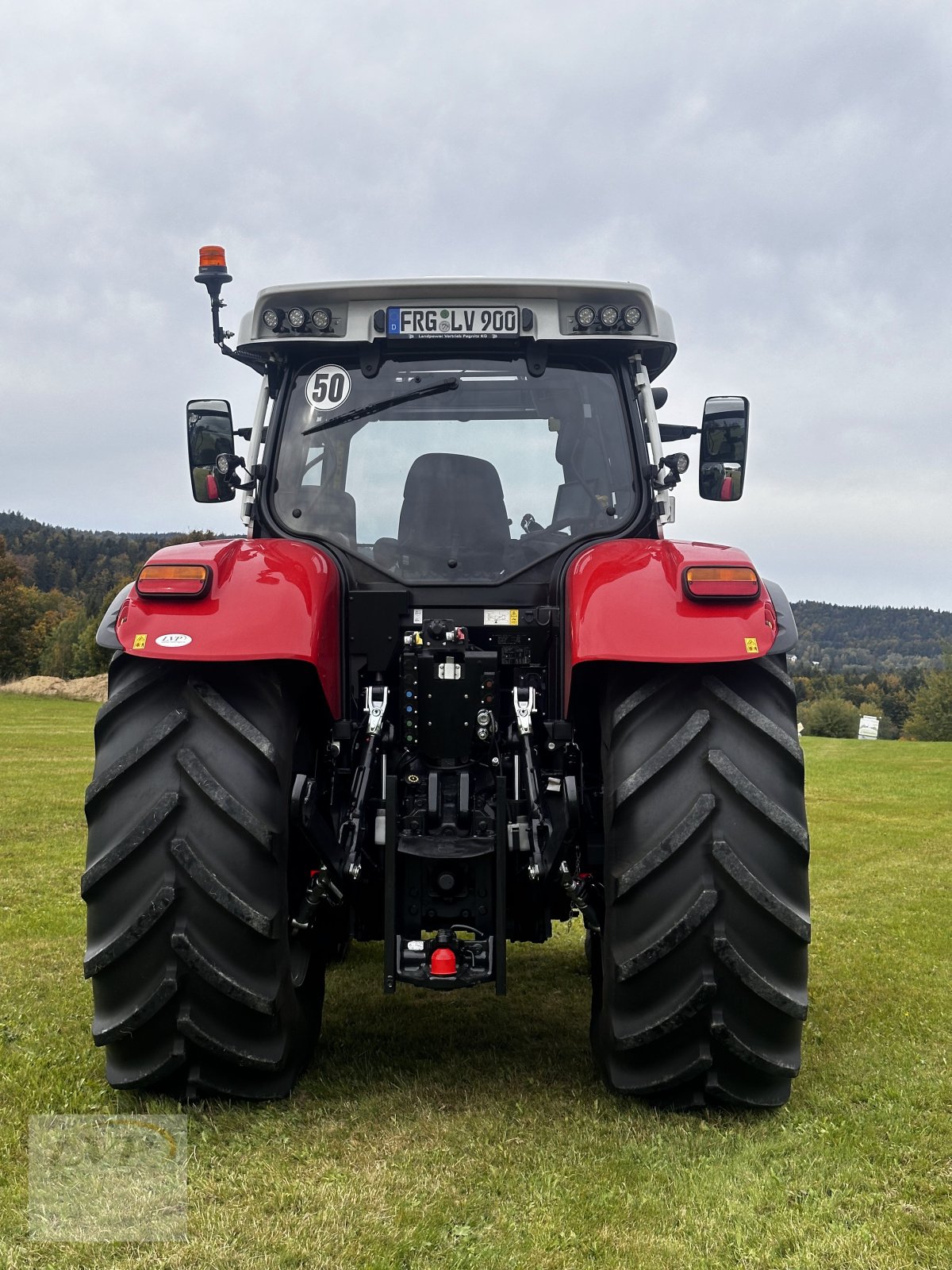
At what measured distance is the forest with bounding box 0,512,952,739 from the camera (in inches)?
2596

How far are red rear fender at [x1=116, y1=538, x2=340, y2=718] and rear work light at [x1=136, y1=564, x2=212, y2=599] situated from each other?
25 millimetres

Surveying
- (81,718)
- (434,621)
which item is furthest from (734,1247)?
(81,718)

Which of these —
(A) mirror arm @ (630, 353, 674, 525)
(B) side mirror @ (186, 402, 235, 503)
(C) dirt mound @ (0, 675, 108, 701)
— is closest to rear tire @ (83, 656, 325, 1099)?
(B) side mirror @ (186, 402, 235, 503)

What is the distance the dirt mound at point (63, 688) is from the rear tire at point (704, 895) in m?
39.9

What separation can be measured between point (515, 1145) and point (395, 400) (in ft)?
8.41

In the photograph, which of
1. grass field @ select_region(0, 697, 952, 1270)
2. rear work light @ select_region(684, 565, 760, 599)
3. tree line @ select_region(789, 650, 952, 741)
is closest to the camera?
grass field @ select_region(0, 697, 952, 1270)

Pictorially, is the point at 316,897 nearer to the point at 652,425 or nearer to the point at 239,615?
the point at 239,615

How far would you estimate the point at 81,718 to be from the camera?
29.9 metres

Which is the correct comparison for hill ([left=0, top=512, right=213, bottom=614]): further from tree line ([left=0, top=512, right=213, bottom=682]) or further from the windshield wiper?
the windshield wiper

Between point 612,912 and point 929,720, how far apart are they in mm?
83218

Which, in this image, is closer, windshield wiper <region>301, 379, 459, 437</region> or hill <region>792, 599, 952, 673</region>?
windshield wiper <region>301, 379, 459, 437</region>

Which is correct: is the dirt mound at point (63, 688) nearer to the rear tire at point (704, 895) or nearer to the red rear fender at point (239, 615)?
the red rear fender at point (239, 615)

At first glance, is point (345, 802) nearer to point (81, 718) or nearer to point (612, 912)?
point (612, 912)

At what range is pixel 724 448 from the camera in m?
4.61
